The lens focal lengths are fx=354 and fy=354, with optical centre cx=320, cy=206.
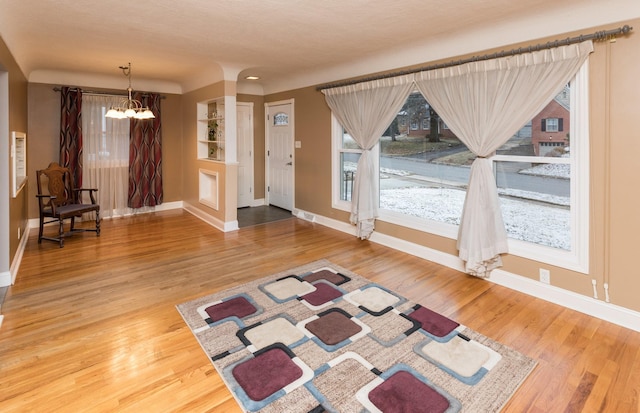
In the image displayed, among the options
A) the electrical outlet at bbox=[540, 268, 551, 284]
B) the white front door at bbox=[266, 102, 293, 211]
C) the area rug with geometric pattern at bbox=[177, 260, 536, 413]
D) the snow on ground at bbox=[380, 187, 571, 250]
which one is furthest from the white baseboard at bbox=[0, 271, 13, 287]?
the electrical outlet at bbox=[540, 268, 551, 284]

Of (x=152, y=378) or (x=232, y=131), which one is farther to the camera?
(x=232, y=131)

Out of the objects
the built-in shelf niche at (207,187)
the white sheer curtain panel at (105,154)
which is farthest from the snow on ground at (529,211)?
the white sheer curtain panel at (105,154)

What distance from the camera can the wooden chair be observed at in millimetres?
4699

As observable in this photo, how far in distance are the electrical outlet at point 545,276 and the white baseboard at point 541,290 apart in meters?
0.04

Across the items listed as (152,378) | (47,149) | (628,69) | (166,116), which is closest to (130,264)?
(152,378)

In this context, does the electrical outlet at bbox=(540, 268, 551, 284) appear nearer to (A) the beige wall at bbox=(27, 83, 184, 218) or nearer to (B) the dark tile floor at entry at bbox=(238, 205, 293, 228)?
(B) the dark tile floor at entry at bbox=(238, 205, 293, 228)

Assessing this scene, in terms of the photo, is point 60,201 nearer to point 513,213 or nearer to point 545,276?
point 513,213

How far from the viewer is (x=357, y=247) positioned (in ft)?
15.5

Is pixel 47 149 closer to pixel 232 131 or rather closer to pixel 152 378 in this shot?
pixel 232 131

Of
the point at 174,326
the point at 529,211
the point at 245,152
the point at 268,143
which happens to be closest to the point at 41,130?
the point at 245,152

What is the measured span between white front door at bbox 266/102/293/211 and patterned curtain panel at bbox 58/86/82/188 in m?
3.18

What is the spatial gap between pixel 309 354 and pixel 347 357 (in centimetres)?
25

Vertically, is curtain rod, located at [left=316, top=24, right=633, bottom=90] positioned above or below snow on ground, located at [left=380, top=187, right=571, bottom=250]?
above

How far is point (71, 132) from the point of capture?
5750 millimetres
